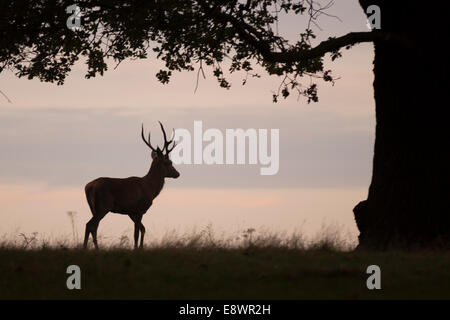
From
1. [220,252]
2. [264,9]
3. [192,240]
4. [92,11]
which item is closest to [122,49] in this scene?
[92,11]

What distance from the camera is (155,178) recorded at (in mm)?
23016

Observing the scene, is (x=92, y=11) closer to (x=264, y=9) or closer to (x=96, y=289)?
(x=264, y=9)

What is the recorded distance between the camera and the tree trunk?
55.2ft

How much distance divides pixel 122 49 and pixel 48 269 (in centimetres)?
731

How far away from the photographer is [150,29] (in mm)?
18281

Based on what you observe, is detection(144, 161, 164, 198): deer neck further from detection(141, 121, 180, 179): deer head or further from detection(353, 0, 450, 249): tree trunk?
detection(353, 0, 450, 249): tree trunk

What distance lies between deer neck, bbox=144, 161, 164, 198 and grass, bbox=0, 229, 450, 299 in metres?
7.16

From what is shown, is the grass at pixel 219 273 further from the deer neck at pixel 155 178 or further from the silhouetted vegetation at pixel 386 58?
the deer neck at pixel 155 178

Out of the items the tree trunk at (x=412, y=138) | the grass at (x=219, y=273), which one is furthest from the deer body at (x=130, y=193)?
the tree trunk at (x=412, y=138)

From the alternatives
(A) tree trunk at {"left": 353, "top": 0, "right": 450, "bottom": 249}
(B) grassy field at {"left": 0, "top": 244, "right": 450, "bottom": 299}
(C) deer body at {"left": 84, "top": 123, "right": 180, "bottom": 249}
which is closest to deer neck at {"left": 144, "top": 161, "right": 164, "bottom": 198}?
(C) deer body at {"left": 84, "top": 123, "right": 180, "bottom": 249}

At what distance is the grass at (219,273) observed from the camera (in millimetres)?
11758

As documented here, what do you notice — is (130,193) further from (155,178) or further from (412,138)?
(412,138)

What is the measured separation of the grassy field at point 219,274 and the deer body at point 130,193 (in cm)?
591

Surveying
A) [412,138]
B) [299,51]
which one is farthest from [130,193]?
[412,138]
